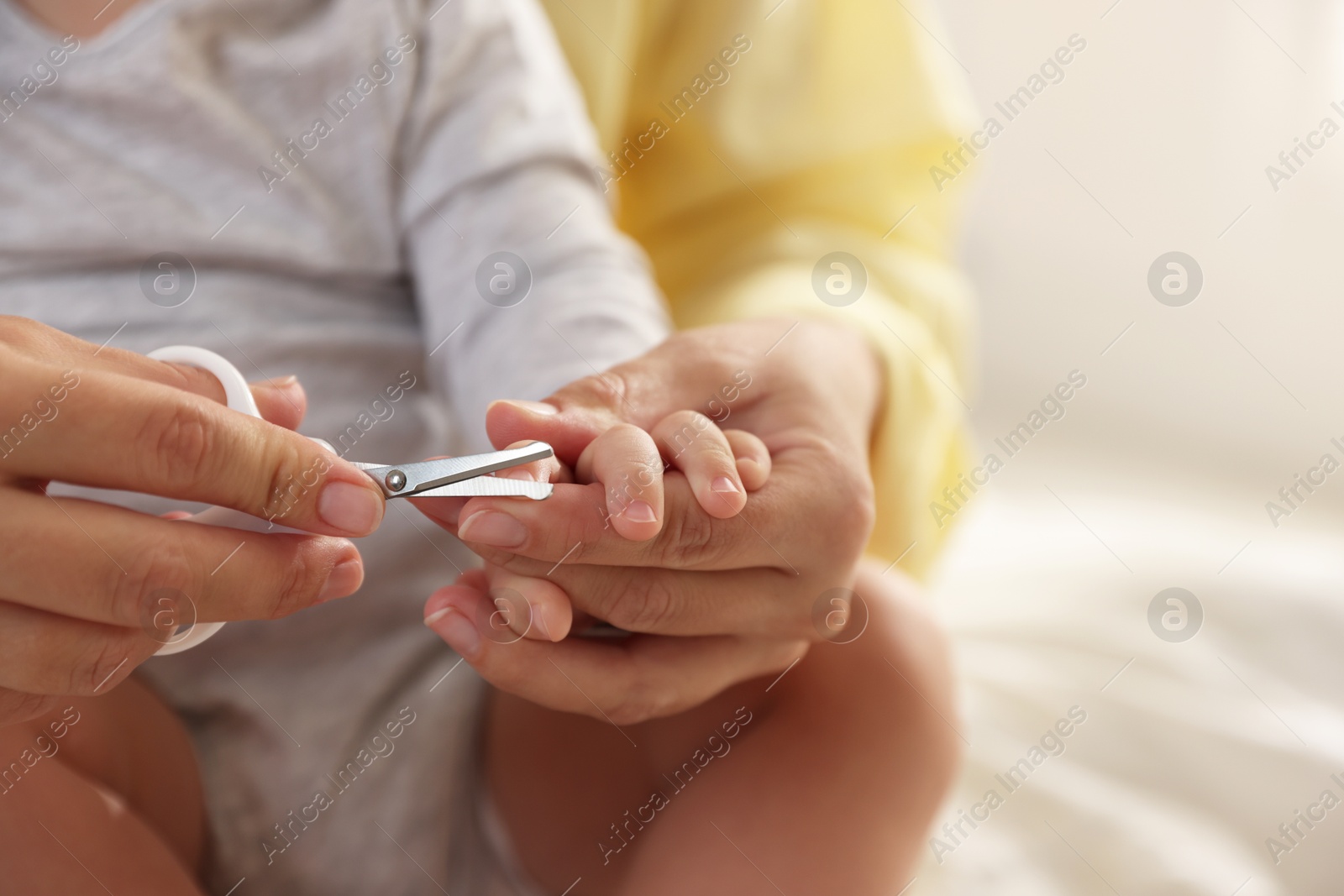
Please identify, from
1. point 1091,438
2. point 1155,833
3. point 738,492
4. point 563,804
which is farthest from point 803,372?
point 1091,438

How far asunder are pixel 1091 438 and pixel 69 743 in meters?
0.94

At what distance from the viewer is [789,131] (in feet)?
2.40

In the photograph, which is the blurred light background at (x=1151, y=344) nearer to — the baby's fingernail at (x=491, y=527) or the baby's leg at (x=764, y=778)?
the baby's leg at (x=764, y=778)

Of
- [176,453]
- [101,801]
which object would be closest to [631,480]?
[176,453]

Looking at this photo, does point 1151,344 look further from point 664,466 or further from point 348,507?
point 348,507

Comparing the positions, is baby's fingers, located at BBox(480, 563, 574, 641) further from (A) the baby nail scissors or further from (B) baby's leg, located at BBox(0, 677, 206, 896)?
(B) baby's leg, located at BBox(0, 677, 206, 896)

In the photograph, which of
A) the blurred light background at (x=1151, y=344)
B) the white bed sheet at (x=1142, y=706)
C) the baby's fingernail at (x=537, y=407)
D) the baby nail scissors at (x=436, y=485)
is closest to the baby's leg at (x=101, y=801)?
the baby nail scissors at (x=436, y=485)

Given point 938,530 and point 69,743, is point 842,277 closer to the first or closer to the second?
point 938,530

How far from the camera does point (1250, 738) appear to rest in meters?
0.64

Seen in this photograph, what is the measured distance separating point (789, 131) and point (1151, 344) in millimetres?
548

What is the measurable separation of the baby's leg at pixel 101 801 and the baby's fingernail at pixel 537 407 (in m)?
0.23

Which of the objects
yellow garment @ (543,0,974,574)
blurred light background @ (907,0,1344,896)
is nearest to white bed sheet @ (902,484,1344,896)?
blurred light background @ (907,0,1344,896)

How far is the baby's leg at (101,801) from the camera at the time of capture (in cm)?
39

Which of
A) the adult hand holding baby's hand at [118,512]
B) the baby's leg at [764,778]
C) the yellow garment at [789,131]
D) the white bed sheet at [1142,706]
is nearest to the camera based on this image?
the adult hand holding baby's hand at [118,512]
